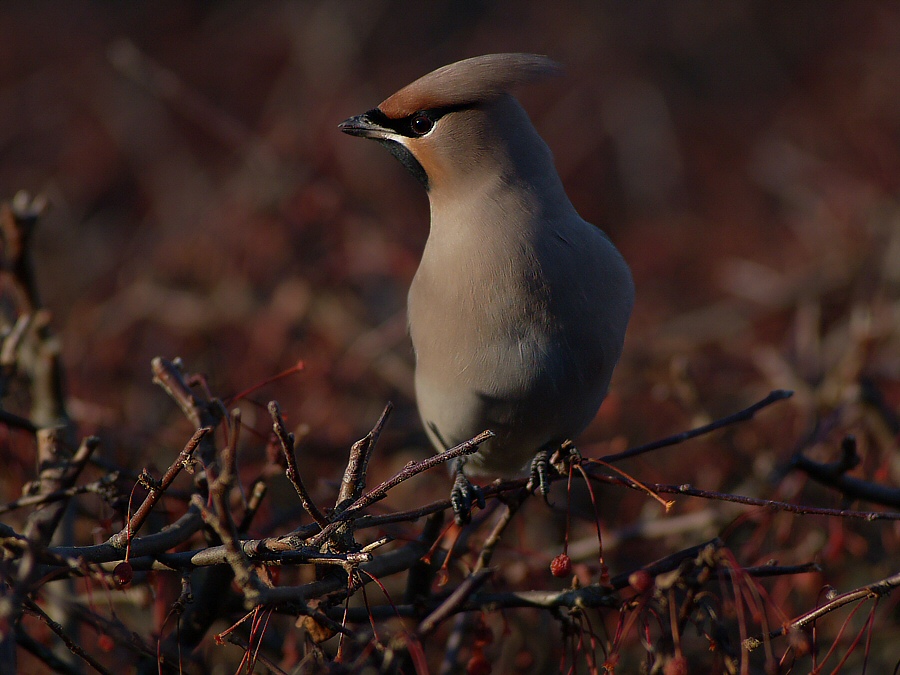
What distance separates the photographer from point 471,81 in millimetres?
2996

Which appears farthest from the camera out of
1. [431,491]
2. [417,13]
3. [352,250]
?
[417,13]

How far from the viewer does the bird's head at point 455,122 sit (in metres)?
3.00

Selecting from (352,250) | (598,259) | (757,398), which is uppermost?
(598,259)

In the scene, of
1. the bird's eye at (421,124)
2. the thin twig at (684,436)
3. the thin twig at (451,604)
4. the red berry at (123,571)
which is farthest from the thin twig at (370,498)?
the bird's eye at (421,124)

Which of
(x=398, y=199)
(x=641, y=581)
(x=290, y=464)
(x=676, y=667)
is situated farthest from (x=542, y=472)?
(x=398, y=199)

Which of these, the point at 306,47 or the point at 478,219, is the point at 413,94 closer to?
the point at 478,219

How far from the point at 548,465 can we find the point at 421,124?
45.0 inches

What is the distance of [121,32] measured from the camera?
408 inches

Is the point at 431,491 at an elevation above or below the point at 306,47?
below

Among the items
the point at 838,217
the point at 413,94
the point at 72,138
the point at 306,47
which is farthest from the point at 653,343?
the point at 72,138

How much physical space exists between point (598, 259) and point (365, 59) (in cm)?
776

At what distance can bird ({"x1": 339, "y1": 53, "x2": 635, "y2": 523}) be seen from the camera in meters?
2.79

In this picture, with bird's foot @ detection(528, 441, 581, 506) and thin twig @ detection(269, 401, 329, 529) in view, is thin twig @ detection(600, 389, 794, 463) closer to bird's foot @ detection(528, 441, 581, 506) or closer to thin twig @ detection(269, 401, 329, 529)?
bird's foot @ detection(528, 441, 581, 506)

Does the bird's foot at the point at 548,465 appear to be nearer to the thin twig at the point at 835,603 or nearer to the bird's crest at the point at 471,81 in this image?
the thin twig at the point at 835,603
